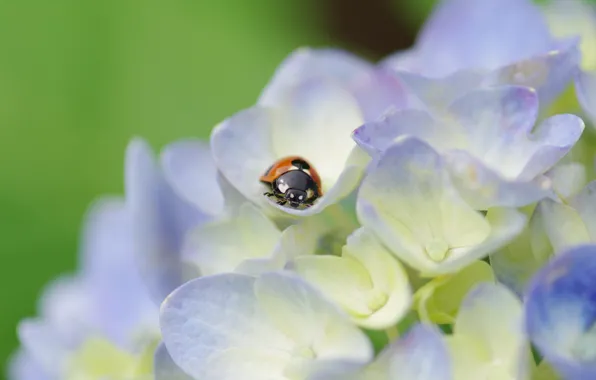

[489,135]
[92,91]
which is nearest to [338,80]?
[489,135]

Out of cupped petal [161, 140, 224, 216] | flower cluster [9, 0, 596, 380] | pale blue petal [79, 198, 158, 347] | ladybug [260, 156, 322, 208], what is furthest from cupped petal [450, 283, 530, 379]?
pale blue petal [79, 198, 158, 347]

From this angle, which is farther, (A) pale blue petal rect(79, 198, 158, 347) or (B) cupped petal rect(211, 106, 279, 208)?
(A) pale blue petal rect(79, 198, 158, 347)

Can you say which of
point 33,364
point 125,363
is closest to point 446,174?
point 125,363

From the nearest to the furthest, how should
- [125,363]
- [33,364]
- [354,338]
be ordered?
[354,338] → [125,363] → [33,364]

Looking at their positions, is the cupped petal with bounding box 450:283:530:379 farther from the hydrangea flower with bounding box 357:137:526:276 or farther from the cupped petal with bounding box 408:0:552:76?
the cupped petal with bounding box 408:0:552:76

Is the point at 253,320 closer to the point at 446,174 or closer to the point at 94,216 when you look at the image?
the point at 446,174

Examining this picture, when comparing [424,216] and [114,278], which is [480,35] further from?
[114,278]

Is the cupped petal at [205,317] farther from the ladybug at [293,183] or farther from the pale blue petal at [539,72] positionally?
the pale blue petal at [539,72]
